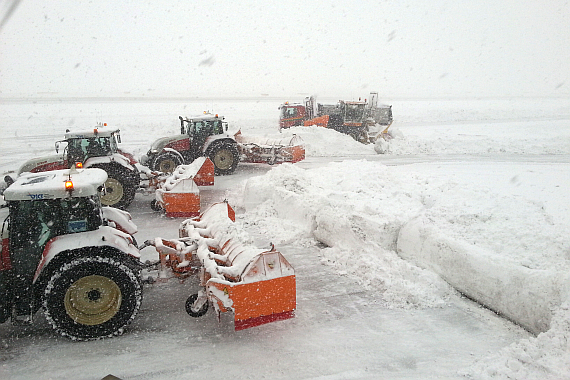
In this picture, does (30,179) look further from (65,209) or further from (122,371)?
(122,371)

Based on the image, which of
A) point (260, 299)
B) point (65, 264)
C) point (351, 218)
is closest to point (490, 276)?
point (351, 218)

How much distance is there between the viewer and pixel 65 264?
4148 millimetres

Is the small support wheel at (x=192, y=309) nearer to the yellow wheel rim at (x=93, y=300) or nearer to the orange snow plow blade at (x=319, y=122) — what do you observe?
the yellow wheel rim at (x=93, y=300)

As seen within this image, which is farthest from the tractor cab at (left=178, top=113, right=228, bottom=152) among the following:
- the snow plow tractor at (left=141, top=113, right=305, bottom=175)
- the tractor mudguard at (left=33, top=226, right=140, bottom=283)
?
the tractor mudguard at (left=33, top=226, right=140, bottom=283)

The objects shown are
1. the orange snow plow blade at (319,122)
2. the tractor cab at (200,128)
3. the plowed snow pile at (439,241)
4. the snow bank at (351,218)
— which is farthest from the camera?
the orange snow plow blade at (319,122)

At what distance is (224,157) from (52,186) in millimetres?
9036

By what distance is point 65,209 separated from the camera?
4383 millimetres

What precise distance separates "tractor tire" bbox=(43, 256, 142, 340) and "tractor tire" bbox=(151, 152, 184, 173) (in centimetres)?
779

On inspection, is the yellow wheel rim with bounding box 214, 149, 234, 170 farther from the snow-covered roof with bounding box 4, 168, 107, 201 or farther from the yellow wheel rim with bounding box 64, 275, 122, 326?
the yellow wheel rim with bounding box 64, 275, 122, 326

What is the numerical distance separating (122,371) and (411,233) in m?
4.38

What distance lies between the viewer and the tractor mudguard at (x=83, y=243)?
13.5 feet

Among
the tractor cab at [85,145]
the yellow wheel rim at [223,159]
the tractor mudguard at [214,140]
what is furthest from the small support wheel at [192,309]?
the yellow wheel rim at [223,159]

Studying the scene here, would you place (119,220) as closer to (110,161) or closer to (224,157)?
(110,161)

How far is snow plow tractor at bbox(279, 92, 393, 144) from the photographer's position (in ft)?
66.1
